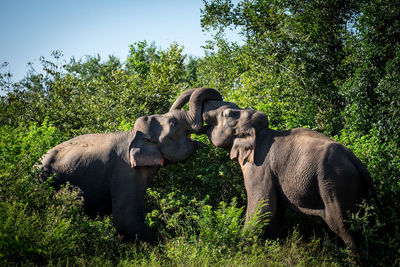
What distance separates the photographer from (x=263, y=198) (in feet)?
23.8

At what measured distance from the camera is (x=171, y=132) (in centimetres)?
824

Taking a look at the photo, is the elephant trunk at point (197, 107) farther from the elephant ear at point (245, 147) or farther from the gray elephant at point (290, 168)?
the elephant ear at point (245, 147)

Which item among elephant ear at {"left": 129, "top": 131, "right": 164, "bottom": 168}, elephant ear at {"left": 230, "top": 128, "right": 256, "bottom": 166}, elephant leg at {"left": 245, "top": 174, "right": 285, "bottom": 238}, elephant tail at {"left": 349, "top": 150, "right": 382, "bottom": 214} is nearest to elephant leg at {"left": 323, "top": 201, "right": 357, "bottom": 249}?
elephant tail at {"left": 349, "top": 150, "right": 382, "bottom": 214}

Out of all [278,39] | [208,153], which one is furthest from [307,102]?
[208,153]

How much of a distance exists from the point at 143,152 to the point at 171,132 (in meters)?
0.65

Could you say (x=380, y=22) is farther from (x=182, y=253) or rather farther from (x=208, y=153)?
(x=182, y=253)

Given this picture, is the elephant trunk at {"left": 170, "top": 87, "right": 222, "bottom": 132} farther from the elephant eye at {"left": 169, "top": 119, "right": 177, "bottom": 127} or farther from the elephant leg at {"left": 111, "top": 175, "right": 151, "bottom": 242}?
the elephant leg at {"left": 111, "top": 175, "right": 151, "bottom": 242}

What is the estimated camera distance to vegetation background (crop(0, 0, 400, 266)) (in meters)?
6.46

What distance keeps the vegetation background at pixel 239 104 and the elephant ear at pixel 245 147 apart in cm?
81

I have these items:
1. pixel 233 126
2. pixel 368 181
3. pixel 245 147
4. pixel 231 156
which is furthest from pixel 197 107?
pixel 368 181

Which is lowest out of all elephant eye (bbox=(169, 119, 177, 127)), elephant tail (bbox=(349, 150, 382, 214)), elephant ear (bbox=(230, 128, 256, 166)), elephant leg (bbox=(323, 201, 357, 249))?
elephant leg (bbox=(323, 201, 357, 249))

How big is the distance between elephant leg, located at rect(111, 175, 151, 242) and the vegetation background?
0.79ft

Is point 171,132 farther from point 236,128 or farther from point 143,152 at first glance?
point 236,128

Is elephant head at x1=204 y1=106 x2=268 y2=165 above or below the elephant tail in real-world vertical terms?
above
